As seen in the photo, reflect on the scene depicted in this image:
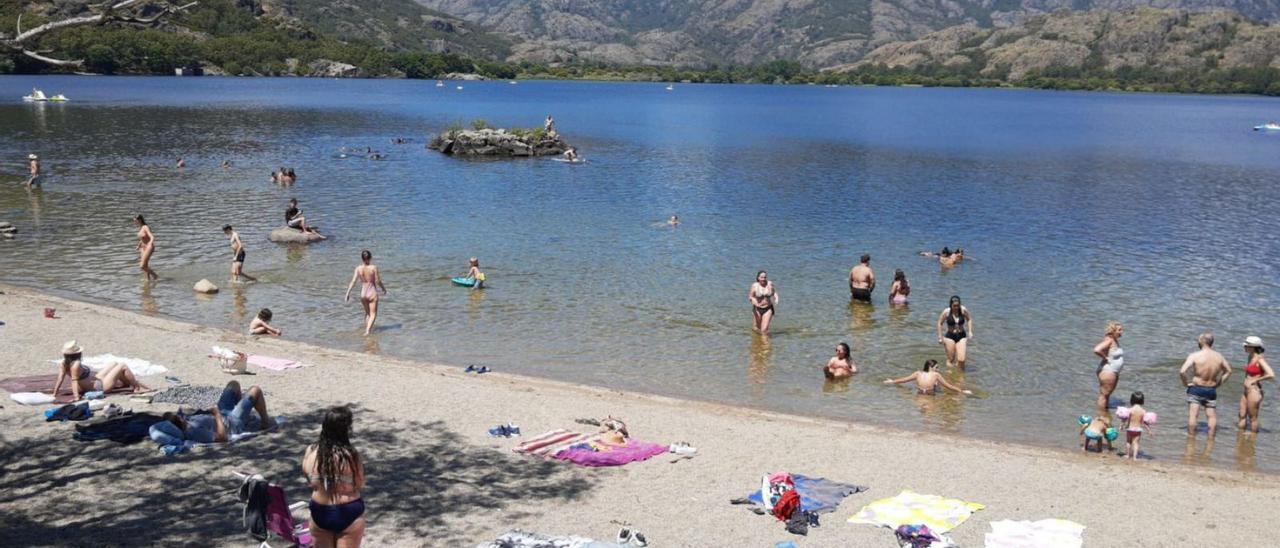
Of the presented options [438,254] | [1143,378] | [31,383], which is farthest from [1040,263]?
[31,383]

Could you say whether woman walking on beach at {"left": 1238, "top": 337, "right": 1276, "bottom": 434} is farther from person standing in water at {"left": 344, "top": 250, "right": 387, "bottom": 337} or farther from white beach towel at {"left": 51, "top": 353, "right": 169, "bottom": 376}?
white beach towel at {"left": 51, "top": 353, "right": 169, "bottom": 376}

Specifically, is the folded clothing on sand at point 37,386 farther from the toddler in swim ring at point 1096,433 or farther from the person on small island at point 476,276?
the toddler in swim ring at point 1096,433

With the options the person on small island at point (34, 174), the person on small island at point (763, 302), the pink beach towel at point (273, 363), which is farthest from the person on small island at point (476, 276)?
the person on small island at point (34, 174)

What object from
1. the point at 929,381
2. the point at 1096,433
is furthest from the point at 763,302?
the point at 1096,433

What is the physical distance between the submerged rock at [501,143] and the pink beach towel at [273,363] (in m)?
48.1

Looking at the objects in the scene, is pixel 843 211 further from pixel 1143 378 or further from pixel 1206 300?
pixel 1143 378

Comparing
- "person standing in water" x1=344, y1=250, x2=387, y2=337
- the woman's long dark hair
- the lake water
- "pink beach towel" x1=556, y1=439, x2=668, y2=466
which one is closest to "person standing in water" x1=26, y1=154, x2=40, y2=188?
the lake water

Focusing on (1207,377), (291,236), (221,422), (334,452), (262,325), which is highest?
(334,452)

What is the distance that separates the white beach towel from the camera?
58.3ft

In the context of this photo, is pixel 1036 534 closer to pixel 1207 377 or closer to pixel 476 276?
pixel 1207 377

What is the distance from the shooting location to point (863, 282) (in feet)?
88.1

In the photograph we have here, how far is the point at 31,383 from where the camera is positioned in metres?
16.5

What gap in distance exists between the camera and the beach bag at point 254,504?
1005cm

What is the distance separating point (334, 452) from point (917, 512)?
7.60 m
